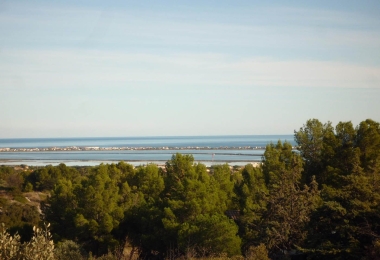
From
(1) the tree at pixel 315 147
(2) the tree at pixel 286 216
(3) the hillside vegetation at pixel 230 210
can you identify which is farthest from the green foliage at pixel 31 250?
(1) the tree at pixel 315 147

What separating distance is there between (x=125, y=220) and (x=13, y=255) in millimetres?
16135

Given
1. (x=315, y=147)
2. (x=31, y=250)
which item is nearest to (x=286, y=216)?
(x=31, y=250)

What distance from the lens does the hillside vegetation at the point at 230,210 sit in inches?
720

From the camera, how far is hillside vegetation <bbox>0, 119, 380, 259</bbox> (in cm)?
1830

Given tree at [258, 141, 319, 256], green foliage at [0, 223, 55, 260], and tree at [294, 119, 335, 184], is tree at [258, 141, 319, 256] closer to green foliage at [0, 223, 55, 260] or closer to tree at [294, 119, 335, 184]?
tree at [294, 119, 335, 184]

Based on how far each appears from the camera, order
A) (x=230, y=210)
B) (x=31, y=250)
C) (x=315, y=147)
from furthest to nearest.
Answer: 1. (x=315, y=147)
2. (x=230, y=210)
3. (x=31, y=250)

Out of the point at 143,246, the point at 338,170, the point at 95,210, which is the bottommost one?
the point at 143,246

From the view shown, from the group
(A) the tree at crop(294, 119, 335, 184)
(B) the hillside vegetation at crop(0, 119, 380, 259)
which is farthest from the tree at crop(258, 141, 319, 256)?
(A) the tree at crop(294, 119, 335, 184)

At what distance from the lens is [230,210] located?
29234 millimetres

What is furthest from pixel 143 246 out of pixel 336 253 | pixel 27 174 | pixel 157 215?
pixel 27 174

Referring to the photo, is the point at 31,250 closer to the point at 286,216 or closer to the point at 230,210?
the point at 286,216

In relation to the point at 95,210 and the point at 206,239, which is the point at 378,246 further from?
the point at 95,210

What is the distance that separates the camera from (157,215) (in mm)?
26578

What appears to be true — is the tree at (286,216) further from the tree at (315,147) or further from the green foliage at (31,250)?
the green foliage at (31,250)
